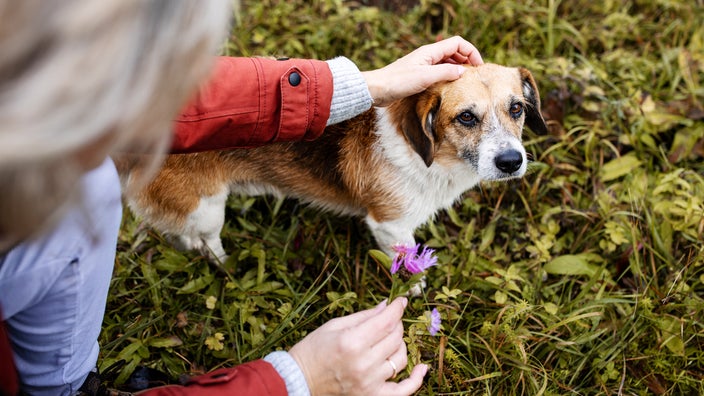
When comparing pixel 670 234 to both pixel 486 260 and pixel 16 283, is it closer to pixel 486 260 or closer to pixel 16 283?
pixel 486 260

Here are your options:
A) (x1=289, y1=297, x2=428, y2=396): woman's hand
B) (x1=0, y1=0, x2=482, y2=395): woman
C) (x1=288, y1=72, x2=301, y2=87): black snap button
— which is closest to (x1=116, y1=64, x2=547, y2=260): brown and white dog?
(x1=0, y1=0, x2=482, y2=395): woman

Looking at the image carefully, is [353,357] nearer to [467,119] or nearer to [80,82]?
[80,82]

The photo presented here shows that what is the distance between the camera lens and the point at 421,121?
251cm

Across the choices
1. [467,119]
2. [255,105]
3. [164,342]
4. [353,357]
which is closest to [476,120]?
[467,119]

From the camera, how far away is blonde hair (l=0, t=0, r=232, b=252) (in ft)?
2.67

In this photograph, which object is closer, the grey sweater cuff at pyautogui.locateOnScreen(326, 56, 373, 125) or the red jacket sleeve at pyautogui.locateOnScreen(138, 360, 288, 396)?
the red jacket sleeve at pyautogui.locateOnScreen(138, 360, 288, 396)

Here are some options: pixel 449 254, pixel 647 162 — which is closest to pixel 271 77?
pixel 449 254

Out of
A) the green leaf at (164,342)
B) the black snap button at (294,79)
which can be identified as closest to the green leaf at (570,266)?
the black snap button at (294,79)

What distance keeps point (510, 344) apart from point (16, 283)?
185 centimetres

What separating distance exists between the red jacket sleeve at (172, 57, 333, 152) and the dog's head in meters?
0.56

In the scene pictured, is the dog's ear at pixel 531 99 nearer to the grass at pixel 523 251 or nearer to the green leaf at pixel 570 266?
the grass at pixel 523 251

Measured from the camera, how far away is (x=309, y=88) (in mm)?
2037

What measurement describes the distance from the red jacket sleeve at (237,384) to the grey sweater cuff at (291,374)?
3 centimetres

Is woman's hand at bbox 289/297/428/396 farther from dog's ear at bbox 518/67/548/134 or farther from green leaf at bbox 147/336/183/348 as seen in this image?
dog's ear at bbox 518/67/548/134
